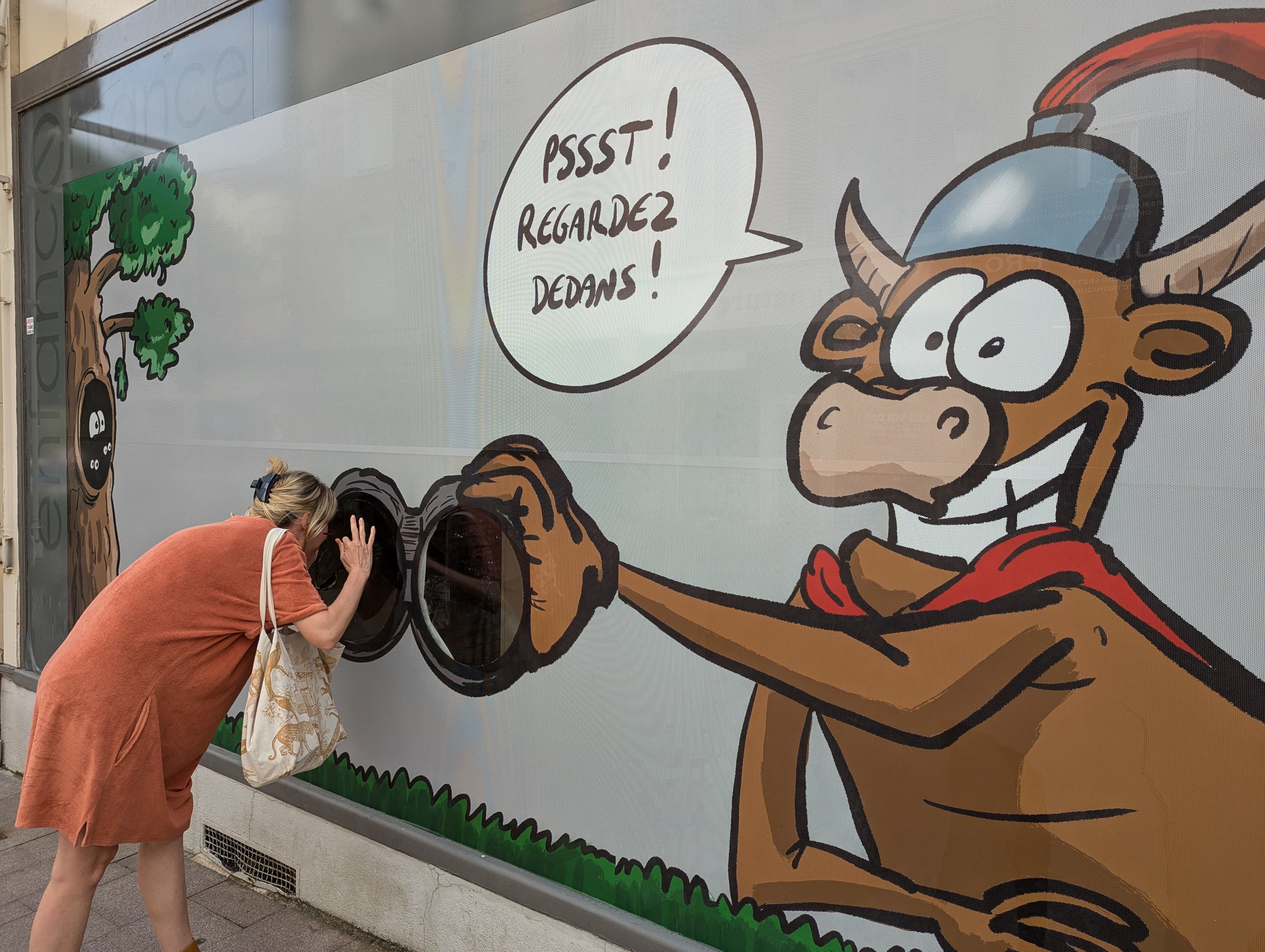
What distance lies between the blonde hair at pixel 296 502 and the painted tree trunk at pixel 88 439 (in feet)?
7.62

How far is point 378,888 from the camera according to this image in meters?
3.45

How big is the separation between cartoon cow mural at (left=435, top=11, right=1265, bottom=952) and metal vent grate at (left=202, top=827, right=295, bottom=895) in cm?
224

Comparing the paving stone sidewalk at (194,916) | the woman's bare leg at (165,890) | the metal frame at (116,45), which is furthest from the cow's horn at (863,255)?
the metal frame at (116,45)

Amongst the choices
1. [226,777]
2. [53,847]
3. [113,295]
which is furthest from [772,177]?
[53,847]

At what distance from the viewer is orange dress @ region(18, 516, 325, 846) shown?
2682mm

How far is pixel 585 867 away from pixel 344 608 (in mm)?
1117

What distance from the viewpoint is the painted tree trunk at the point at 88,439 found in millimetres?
4898

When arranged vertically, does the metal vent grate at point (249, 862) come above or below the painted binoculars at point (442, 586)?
below

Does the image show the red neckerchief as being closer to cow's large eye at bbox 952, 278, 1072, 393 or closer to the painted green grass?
cow's large eye at bbox 952, 278, 1072, 393

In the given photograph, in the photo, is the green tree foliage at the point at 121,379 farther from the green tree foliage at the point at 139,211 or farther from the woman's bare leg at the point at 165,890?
the woman's bare leg at the point at 165,890

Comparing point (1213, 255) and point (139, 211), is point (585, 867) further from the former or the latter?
point (139, 211)

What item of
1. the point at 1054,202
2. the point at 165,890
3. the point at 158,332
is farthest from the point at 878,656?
the point at 158,332

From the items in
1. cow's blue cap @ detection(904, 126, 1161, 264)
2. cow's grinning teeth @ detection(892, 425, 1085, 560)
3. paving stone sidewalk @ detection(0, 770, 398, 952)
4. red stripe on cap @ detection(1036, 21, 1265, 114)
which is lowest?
paving stone sidewalk @ detection(0, 770, 398, 952)

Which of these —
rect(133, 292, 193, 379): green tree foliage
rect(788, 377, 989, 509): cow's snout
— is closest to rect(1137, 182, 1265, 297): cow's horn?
rect(788, 377, 989, 509): cow's snout
